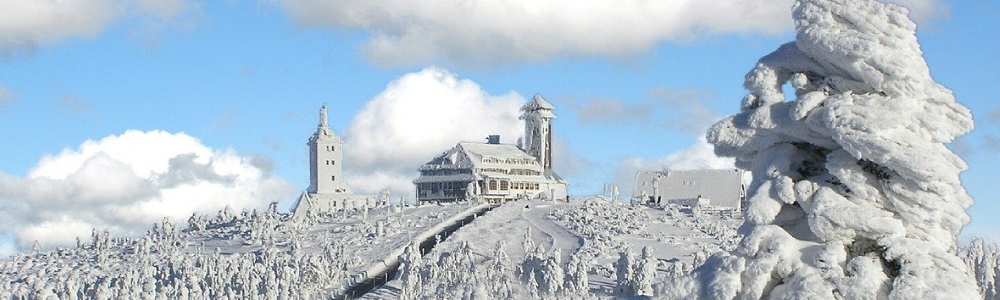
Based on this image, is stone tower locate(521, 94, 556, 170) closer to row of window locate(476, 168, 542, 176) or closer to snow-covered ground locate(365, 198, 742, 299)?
row of window locate(476, 168, 542, 176)

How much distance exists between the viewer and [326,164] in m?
128

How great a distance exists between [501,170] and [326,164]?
16905 mm

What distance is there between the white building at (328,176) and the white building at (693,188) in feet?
92.0

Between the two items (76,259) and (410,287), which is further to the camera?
(76,259)

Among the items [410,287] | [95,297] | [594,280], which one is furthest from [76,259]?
[594,280]

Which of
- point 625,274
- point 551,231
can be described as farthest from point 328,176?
point 625,274

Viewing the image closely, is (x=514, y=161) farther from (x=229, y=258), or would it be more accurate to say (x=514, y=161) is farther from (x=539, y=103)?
(x=229, y=258)

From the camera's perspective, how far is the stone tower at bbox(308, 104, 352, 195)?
128m

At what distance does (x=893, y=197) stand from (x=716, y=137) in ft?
6.64

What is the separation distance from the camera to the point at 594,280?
3349 inches

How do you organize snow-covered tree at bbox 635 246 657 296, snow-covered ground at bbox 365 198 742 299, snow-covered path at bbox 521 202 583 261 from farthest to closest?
snow-covered path at bbox 521 202 583 261
snow-covered ground at bbox 365 198 742 299
snow-covered tree at bbox 635 246 657 296

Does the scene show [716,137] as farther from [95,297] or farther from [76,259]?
[76,259]

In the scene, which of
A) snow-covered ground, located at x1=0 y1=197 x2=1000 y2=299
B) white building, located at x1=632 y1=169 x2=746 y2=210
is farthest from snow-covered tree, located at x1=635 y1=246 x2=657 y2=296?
white building, located at x1=632 y1=169 x2=746 y2=210

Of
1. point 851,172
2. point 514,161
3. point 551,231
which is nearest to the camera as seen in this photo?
point 851,172
